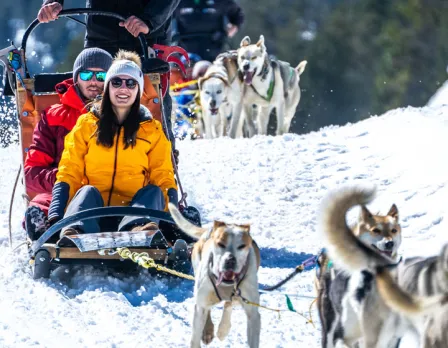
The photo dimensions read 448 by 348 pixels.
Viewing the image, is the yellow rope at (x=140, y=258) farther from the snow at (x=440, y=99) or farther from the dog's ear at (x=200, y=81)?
the dog's ear at (x=200, y=81)

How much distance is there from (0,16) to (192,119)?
91.5 feet

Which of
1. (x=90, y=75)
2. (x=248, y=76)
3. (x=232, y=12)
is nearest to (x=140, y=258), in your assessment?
(x=90, y=75)

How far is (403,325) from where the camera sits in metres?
3.23

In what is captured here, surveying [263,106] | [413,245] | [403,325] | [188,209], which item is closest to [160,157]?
[188,209]

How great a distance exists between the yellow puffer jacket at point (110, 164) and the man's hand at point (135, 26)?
718 millimetres

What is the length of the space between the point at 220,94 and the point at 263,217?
449cm

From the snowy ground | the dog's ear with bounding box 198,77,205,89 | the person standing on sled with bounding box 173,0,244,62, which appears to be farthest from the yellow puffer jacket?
the person standing on sled with bounding box 173,0,244,62

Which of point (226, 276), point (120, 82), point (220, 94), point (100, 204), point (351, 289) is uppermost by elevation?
point (220, 94)

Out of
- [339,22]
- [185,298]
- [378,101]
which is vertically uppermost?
[339,22]

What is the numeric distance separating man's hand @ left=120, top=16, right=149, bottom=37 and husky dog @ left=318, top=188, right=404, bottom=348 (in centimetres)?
266

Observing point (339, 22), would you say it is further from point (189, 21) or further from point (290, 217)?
point (290, 217)

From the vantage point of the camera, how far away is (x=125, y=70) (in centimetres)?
524

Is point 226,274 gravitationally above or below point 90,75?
below

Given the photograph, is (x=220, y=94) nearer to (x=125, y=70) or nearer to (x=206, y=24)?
(x=206, y=24)
